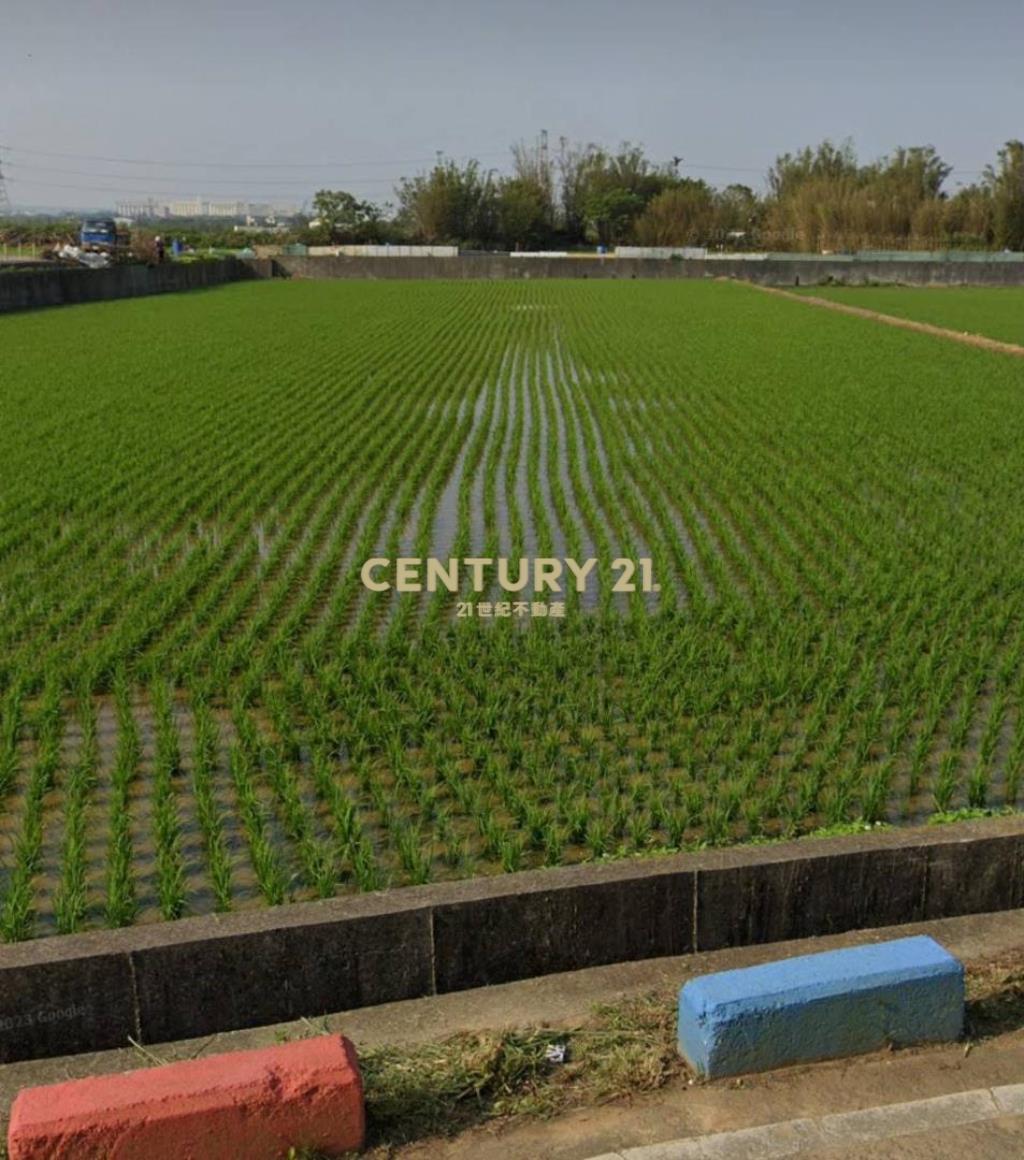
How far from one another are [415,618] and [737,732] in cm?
202

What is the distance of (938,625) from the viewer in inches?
231

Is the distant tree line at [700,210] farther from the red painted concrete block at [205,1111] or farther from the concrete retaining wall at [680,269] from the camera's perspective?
the red painted concrete block at [205,1111]

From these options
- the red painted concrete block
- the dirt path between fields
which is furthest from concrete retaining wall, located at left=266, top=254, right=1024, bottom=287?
the red painted concrete block

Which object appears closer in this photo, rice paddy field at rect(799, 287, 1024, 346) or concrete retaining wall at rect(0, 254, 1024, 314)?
rice paddy field at rect(799, 287, 1024, 346)

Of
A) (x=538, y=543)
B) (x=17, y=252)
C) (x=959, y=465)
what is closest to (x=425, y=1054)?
(x=538, y=543)

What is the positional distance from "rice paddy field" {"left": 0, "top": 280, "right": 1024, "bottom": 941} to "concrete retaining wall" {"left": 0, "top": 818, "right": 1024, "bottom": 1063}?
1.82 ft

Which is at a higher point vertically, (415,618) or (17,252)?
(17,252)

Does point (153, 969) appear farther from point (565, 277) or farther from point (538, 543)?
point (565, 277)

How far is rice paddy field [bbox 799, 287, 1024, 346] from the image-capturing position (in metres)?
22.8

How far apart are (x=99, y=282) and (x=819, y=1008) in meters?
29.8

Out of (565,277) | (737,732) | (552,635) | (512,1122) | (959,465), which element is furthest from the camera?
(565,277)

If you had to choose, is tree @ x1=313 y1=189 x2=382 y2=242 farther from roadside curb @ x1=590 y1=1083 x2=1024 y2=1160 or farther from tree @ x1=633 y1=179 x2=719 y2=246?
roadside curb @ x1=590 y1=1083 x2=1024 y2=1160

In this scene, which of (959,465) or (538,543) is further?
(959,465)

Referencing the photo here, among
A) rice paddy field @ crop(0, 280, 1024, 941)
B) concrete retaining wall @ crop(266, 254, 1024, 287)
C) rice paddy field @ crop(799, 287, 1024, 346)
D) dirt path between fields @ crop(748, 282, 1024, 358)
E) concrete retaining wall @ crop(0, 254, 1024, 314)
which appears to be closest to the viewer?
rice paddy field @ crop(0, 280, 1024, 941)
